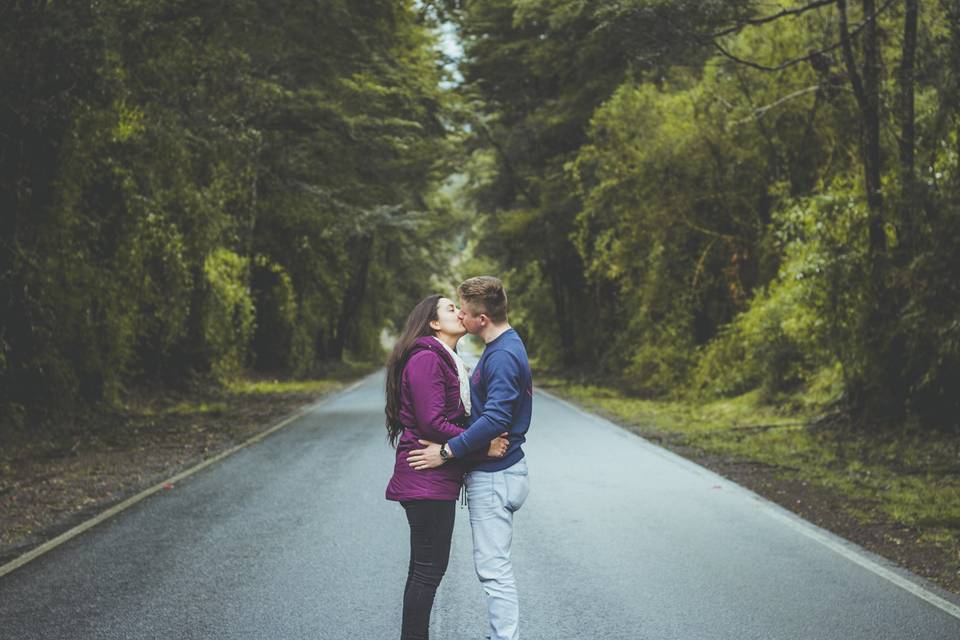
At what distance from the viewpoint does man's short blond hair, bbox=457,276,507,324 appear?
423 centimetres

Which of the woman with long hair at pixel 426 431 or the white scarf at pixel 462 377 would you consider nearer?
the woman with long hair at pixel 426 431

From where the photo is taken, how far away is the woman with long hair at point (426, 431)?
163 inches

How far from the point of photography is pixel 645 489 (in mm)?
9914

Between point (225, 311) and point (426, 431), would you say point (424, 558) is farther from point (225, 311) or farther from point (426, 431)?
point (225, 311)

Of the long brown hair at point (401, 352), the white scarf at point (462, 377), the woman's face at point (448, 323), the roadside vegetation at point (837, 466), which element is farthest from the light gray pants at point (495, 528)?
the roadside vegetation at point (837, 466)

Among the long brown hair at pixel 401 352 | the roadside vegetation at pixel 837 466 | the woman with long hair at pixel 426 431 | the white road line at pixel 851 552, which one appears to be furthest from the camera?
the roadside vegetation at pixel 837 466

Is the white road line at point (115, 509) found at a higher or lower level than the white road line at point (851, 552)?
lower

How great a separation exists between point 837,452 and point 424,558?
973 cm

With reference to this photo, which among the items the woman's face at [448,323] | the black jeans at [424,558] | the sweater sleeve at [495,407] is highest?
the woman's face at [448,323]

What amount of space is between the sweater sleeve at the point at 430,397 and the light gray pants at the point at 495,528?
1.03 ft

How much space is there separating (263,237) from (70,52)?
19.5 m

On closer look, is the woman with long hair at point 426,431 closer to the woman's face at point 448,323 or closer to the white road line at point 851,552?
the woman's face at point 448,323

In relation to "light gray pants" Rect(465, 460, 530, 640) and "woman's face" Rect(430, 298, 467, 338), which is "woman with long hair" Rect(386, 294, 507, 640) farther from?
"light gray pants" Rect(465, 460, 530, 640)

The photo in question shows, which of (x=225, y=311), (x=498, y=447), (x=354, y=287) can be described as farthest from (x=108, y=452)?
(x=354, y=287)
